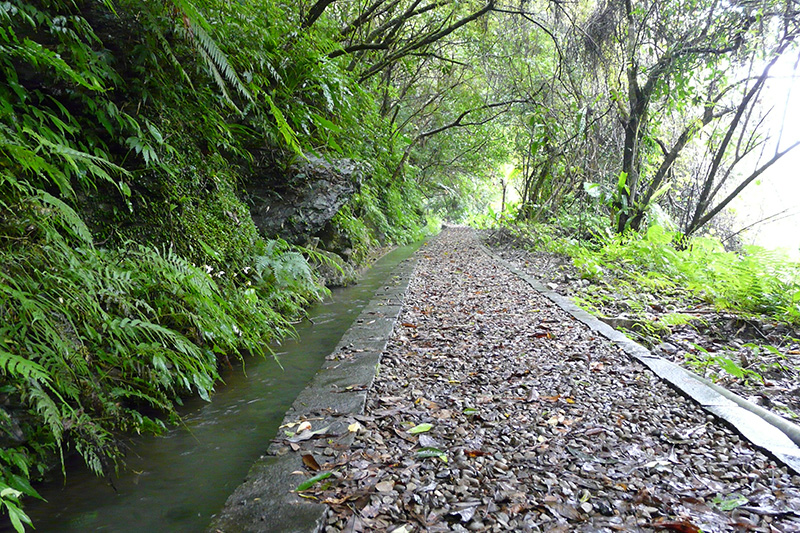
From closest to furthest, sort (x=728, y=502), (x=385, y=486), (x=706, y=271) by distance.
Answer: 1. (x=728, y=502)
2. (x=385, y=486)
3. (x=706, y=271)

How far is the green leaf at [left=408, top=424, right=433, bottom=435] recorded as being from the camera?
2.02m

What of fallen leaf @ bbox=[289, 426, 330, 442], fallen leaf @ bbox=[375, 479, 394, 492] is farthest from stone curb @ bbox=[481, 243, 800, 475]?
fallen leaf @ bbox=[289, 426, 330, 442]

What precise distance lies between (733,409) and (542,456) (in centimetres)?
105

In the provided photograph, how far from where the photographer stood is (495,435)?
2004 millimetres

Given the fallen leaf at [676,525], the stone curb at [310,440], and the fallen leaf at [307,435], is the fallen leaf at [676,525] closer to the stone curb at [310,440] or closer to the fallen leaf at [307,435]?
the stone curb at [310,440]

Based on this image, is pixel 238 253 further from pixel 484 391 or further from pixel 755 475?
pixel 755 475

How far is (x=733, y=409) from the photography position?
6.84ft

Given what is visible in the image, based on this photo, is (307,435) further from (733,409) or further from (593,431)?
(733,409)

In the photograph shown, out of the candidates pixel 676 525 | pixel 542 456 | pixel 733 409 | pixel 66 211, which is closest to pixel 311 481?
pixel 542 456

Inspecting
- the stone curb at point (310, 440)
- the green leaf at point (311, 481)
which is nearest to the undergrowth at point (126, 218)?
the stone curb at point (310, 440)

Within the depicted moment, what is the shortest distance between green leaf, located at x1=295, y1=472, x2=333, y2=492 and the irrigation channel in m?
0.36

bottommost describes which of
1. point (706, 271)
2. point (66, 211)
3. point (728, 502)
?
point (728, 502)

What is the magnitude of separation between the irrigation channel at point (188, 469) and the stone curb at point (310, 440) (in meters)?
0.17

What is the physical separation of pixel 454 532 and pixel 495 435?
67 centimetres
